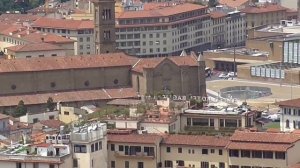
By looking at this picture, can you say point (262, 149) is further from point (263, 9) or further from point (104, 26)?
point (263, 9)

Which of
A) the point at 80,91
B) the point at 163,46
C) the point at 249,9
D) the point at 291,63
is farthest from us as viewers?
the point at 249,9

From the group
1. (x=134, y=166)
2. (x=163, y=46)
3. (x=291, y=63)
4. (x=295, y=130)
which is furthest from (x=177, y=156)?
(x=163, y=46)

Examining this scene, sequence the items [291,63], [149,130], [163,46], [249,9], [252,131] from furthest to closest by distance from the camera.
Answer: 1. [249,9]
2. [163,46]
3. [291,63]
4. [149,130]
5. [252,131]

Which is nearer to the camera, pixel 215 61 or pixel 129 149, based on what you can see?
pixel 129 149

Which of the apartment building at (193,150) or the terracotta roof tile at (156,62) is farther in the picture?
the terracotta roof tile at (156,62)

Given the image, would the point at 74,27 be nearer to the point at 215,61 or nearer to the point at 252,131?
the point at 215,61

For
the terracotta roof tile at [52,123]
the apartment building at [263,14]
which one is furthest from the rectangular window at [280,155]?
the apartment building at [263,14]

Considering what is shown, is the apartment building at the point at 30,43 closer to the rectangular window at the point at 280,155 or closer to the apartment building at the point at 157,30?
the apartment building at the point at 157,30
